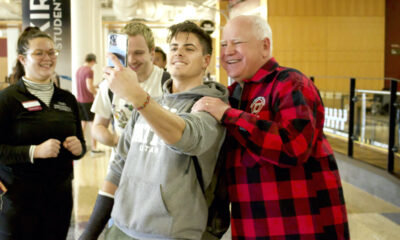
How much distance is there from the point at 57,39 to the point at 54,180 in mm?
4586

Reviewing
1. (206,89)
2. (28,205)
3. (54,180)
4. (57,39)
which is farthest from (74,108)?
(57,39)

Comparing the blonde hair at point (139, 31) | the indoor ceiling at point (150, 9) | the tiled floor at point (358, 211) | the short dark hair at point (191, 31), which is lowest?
the tiled floor at point (358, 211)

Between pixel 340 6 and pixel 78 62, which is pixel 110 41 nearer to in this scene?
pixel 78 62

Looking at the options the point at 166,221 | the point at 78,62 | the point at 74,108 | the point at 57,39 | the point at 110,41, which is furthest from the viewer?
the point at 78,62

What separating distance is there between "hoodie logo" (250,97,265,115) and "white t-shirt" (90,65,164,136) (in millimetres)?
706

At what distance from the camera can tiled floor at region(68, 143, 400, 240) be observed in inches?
146

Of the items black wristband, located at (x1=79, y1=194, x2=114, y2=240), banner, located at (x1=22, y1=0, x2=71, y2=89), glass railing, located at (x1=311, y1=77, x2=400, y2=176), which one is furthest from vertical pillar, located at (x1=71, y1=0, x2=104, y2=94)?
black wristband, located at (x1=79, y1=194, x2=114, y2=240)

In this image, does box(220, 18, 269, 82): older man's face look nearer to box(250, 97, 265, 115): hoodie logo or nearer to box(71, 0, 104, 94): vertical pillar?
box(250, 97, 265, 115): hoodie logo

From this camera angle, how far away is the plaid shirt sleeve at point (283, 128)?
4.80 ft

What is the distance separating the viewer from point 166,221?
1.41 meters

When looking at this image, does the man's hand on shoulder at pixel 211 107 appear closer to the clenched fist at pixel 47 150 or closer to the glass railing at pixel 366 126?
the clenched fist at pixel 47 150

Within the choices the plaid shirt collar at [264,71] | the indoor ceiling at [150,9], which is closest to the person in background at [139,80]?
the plaid shirt collar at [264,71]

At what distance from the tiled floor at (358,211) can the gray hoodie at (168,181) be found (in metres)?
2.27

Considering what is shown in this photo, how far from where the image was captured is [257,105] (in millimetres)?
1619
